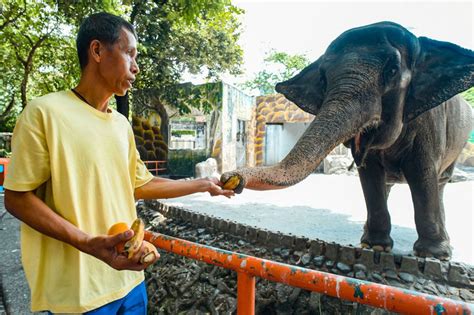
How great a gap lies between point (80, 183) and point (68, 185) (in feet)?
0.19

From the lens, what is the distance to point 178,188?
1.75m

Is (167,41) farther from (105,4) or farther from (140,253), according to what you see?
(140,253)

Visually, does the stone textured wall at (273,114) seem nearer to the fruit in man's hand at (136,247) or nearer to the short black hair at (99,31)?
the short black hair at (99,31)

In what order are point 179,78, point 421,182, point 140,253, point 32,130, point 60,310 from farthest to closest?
point 179,78 < point 421,182 < point 60,310 < point 32,130 < point 140,253

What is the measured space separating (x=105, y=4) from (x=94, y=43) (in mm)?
5472

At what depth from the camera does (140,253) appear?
1073mm

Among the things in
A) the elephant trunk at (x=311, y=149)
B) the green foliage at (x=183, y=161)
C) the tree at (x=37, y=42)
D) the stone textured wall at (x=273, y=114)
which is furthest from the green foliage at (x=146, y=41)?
the elephant trunk at (x=311, y=149)

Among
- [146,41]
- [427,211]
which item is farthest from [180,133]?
[427,211]

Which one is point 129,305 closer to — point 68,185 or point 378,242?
point 68,185

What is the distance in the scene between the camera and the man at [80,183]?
1197 millimetres

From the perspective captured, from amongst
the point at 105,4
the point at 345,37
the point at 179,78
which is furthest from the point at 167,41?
the point at 345,37

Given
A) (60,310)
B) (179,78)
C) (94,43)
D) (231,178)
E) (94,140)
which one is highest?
(179,78)

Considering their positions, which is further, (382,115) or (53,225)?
(382,115)

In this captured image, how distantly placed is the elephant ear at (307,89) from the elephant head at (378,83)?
0.44 meters
